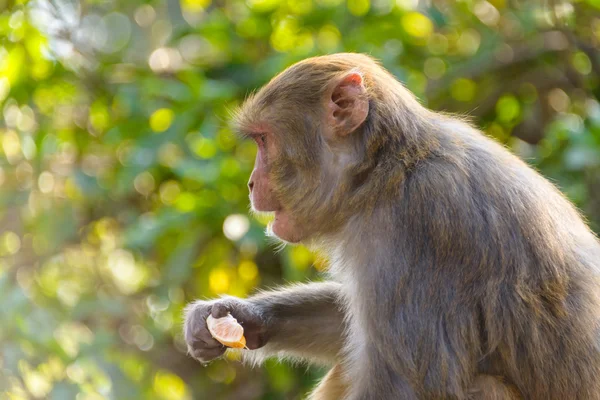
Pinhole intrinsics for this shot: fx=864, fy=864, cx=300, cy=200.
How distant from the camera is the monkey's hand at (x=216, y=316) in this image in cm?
415

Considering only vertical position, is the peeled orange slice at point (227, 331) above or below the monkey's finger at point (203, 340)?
above

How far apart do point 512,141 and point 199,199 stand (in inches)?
110

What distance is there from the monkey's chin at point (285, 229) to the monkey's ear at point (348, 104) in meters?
0.49

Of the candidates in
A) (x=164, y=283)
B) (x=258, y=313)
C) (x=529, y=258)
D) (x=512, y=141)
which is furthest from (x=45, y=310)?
(x=512, y=141)

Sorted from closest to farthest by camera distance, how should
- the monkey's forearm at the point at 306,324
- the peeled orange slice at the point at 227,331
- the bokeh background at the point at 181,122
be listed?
the peeled orange slice at the point at 227,331 → the monkey's forearm at the point at 306,324 → the bokeh background at the point at 181,122

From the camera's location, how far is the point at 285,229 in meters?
4.11

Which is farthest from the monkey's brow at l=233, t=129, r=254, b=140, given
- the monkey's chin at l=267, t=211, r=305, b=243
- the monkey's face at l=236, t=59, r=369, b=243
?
the monkey's chin at l=267, t=211, r=305, b=243

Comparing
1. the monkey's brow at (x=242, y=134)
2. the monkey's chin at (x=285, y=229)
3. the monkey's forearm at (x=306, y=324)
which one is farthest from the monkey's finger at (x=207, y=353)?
the monkey's brow at (x=242, y=134)

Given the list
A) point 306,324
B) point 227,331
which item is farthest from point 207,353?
point 306,324

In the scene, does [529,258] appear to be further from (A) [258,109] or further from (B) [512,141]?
(B) [512,141]

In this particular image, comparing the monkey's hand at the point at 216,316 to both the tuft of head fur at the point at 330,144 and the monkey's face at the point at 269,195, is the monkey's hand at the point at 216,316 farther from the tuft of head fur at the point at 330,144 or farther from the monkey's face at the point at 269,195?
the tuft of head fur at the point at 330,144

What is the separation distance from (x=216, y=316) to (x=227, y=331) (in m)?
0.11

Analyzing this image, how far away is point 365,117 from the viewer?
3863 mm

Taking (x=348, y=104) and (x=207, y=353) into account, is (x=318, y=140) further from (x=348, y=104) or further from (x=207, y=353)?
(x=207, y=353)
